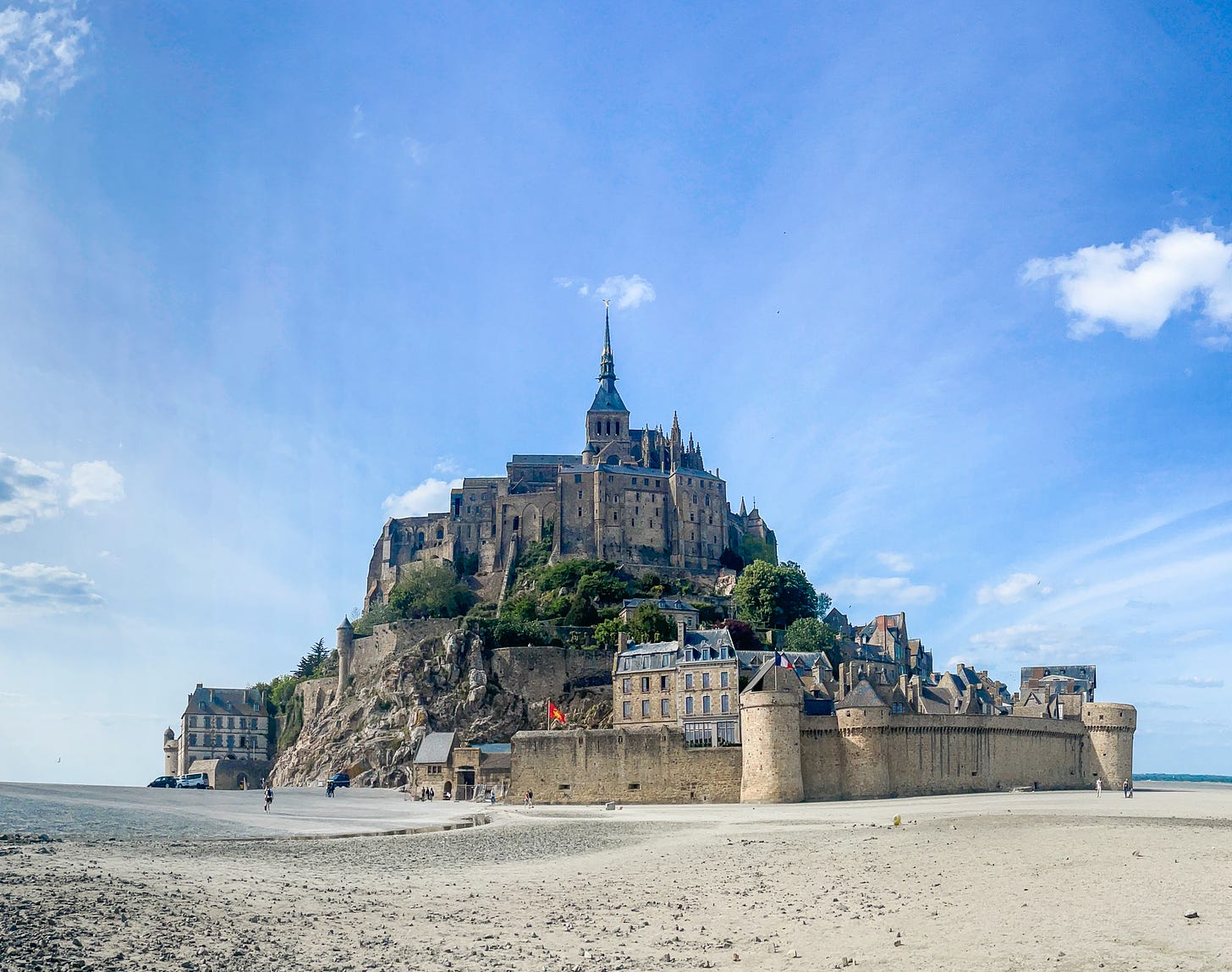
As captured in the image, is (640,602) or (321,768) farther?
(640,602)

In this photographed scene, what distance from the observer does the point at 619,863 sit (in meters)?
26.2

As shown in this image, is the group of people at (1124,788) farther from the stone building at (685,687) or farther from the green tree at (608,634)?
the green tree at (608,634)

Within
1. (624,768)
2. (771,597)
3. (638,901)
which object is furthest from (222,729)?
(638,901)

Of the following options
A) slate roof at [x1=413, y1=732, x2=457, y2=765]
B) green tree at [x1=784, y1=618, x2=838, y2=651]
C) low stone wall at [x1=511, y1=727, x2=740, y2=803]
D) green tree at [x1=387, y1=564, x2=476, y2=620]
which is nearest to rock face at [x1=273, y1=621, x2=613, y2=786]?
slate roof at [x1=413, y1=732, x2=457, y2=765]

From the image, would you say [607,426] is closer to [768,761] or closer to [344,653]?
[344,653]

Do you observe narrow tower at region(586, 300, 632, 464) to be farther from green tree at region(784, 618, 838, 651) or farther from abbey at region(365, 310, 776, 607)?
green tree at region(784, 618, 838, 651)

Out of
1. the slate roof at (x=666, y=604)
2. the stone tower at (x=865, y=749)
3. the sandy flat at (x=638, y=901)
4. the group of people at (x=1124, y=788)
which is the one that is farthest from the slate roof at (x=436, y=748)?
the group of people at (x=1124, y=788)

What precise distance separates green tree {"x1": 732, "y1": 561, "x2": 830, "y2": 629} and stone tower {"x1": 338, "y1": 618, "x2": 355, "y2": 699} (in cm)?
2649

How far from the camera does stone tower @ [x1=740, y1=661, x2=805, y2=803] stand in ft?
150

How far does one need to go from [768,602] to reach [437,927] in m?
63.9

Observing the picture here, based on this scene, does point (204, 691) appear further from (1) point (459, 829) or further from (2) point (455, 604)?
(1) point (459, 829)

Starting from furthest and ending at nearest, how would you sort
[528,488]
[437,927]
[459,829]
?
[528,488]
[459,829]
[437,927]

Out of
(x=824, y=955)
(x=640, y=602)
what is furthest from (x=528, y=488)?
(x=824, y=955)

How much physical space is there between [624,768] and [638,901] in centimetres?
2776
